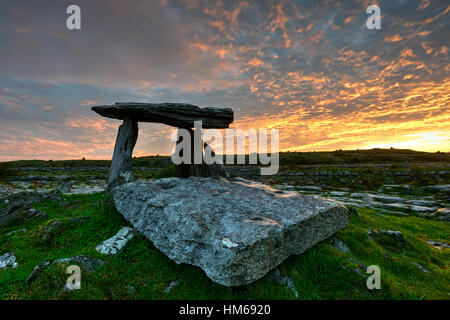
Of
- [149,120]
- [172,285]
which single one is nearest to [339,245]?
[172,285]

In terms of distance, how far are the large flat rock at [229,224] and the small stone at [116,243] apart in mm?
346

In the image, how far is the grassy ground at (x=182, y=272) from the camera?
4.55 meters

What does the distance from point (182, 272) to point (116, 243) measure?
2.17 meters

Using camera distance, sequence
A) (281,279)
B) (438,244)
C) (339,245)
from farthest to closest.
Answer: (438,244) → (339,245) → (281,279)

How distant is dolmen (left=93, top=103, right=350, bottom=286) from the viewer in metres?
4.46

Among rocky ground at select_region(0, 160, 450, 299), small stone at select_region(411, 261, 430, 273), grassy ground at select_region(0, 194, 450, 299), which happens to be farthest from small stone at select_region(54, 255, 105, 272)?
small stone at select_region(411, 261, 430, 273)

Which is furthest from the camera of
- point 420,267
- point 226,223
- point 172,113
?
point 172,113

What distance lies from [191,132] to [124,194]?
6.87 m

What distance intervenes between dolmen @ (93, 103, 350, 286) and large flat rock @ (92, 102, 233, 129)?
4381mm

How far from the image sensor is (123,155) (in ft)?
42.7

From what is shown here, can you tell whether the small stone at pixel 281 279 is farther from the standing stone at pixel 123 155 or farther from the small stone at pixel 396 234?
the standing stone at pixel 123 155

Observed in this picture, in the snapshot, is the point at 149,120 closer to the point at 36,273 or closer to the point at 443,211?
the point at 36,273

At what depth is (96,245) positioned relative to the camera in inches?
243
